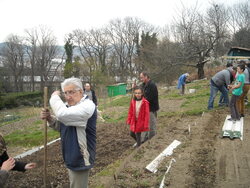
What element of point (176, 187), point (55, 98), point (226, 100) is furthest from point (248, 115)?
point (55, 98)

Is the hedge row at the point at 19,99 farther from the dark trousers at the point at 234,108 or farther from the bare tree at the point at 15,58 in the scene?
the dark trousers at the point at 234,108

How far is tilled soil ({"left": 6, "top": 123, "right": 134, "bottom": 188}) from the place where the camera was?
4957 mm

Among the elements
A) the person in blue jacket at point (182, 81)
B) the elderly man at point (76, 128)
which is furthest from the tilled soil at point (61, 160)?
the person in blue jacket at point (182, 81)

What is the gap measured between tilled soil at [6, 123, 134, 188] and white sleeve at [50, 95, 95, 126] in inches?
99.8

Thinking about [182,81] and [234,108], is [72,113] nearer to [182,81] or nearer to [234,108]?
[234,108]

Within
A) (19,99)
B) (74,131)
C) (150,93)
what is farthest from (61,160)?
(19,99)

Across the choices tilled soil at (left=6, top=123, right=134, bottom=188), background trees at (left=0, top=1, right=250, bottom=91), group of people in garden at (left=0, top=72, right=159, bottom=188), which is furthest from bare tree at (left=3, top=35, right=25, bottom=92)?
group of people in garden at (left=0, top=72, right=159, bottom=188)

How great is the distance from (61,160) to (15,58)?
49.6 m

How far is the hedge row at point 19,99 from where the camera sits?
3694 centimetres

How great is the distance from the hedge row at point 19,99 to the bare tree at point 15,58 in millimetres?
8050

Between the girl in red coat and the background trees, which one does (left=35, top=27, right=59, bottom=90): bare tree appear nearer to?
the background trees

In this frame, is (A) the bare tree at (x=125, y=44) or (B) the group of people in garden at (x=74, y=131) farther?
(A) the bare tree at (x=125, y=44)

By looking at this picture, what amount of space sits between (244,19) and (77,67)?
2935 centimetres

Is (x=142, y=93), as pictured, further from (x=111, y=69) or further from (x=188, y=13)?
(x=111, y=69)
